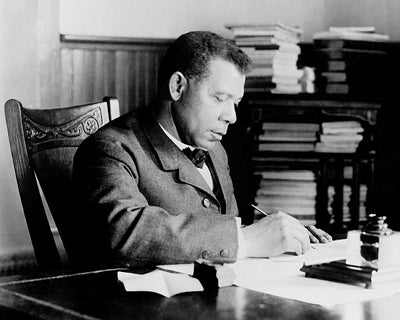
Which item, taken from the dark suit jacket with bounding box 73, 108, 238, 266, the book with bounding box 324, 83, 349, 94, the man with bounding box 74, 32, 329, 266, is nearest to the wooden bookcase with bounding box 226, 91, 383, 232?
the book with bounding box 324, 83, 349, 94

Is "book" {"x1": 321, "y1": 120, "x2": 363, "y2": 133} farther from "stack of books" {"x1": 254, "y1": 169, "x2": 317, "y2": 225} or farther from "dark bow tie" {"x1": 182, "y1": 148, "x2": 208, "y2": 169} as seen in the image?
"dark bow tie" {"x1": 182, "y1": 148, "x2": 208, "y2": 169}

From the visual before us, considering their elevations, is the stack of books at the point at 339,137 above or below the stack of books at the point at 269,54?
below

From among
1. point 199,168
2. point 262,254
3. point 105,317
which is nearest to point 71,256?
point 199,168

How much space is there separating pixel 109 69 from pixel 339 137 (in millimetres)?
1214

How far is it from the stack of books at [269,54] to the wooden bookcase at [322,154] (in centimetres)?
7

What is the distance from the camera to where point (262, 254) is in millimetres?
1882

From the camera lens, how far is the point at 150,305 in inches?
55.9

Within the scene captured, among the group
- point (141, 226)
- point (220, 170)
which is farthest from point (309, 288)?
point (220, 170)

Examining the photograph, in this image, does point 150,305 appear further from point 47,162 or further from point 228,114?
point 47,162

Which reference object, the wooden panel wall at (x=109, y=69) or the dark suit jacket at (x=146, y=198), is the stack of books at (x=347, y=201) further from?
the dark suit jacket at (x=146, y=198)

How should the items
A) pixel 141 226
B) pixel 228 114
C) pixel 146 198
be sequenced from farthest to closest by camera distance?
pixel 228 114 < pixel 146 198 < pixel 141 226

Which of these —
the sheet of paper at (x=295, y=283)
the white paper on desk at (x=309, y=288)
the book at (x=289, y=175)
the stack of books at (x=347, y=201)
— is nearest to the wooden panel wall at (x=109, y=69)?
the book at (x=289, y=175)

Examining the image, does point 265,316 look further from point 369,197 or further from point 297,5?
point 297,5

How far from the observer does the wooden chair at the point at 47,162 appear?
88.3 inches
